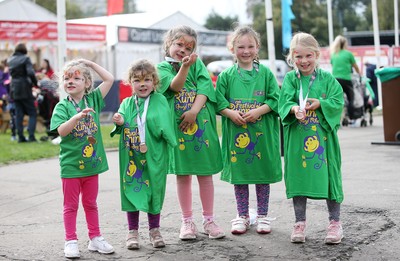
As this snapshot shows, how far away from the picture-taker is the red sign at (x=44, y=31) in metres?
20.6

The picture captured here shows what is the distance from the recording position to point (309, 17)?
57.7m

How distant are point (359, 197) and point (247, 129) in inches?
75.7

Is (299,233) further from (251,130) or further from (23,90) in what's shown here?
(23,90)

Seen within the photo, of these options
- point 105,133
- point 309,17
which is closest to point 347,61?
point 105,133

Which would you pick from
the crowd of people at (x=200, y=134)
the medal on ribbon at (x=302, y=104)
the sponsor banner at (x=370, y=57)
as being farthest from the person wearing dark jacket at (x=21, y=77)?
the sponsor banner at (x=370, y=57)

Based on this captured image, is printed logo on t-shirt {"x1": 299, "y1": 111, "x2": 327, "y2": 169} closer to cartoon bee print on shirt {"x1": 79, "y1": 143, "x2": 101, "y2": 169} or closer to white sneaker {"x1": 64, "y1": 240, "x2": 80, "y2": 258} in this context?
cartoon bee print on shirt {"x1": 79, "y1": 143, "x2": 101, "y2": 169}

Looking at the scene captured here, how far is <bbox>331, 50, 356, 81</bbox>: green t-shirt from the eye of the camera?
14.5 meters

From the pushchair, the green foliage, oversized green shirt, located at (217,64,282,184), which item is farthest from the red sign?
the green foliage

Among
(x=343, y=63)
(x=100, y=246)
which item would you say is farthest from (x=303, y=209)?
(x=343, y=63)

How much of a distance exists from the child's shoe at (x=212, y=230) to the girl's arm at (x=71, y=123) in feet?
4.44

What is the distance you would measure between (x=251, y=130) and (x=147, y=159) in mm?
1001

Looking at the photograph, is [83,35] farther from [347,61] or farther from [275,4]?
[275,4]

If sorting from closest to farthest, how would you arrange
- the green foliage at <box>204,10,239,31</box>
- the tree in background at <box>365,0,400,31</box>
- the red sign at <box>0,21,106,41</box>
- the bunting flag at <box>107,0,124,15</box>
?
the red sign at <box>0,21,106,41</box>, the bunting flag at <box>107,0,124,15</box>, the tree in background at <box>365,0,400,31</box>, the green foliage at <box>204,10,239,31</box>

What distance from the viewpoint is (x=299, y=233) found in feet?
17.4
